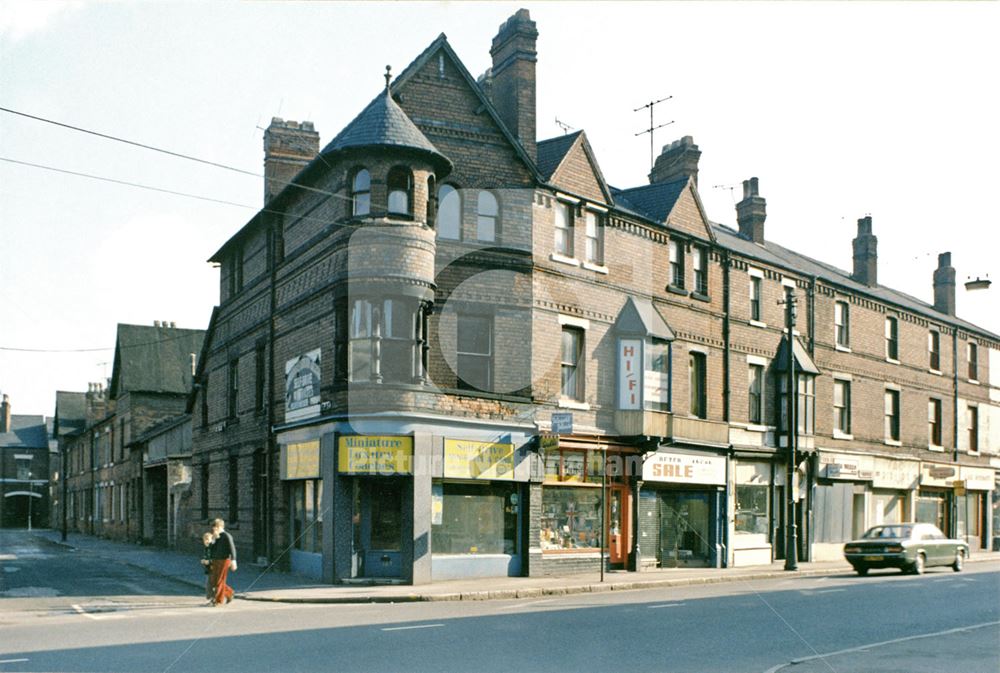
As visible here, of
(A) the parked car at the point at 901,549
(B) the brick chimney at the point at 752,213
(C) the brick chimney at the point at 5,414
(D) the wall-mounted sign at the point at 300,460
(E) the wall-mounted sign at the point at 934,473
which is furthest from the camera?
(C) the brick chimney at the point at 5,414

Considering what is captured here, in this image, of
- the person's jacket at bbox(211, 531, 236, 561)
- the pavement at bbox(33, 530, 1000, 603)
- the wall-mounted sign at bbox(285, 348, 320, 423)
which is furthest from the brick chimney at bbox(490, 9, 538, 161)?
the person's jacket at bbox(211, 531, 236, 561)

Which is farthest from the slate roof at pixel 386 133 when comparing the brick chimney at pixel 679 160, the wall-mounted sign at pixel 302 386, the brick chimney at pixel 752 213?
the brick chimney at pixel 752 213

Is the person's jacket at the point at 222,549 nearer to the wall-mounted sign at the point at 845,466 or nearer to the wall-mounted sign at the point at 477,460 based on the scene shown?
the wall-mounted sign at the point at 477,460

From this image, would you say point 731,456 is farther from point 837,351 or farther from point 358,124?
point 358,124

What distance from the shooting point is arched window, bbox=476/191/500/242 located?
24.1 meters

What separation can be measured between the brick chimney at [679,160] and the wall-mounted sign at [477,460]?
12512 mm

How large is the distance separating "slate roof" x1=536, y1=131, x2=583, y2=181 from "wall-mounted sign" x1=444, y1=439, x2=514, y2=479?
23.3 ft

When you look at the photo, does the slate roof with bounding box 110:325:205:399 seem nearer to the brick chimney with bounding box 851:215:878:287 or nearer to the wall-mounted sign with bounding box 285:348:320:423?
the wall-mounted sign with bounding box 285:348:320:423

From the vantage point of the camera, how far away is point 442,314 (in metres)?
23.3

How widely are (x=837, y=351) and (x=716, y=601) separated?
19.1m

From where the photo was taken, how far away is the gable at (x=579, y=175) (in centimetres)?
2534

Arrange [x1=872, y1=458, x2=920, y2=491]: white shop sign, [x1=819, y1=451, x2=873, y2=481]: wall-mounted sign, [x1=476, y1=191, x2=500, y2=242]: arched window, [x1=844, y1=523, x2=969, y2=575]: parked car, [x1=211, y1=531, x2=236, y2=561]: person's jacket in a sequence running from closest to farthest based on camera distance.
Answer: [x1=211, y1=531, x2=236, y2=561]: person's jacket → [x1=476, y1=191, x2=500, y2=242]: arched window → [x1=844, y1=523, x2=969, y2=575]: parked car → [x1=819, y1=451, x2=873, y2=481]: wall-mounted sign → [x1=872, y1=458, x2=920, y2=491]: white shop sign

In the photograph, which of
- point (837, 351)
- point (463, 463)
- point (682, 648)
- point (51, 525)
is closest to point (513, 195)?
point (463, 463)

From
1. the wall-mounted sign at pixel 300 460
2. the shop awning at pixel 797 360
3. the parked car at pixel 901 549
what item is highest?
the shop awning at pixel 797 360
